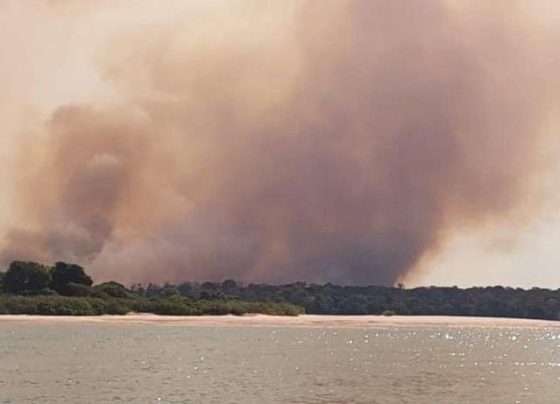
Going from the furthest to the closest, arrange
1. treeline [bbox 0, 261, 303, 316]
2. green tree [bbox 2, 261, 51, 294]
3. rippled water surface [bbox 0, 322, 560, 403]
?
green tree [bbox 2, 261, 51, 294], treeline [bbox 0, 261, 303, 316], rippled water surface [bbox 0, 322, 560, 403]

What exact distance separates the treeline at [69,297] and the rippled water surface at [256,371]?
135ft

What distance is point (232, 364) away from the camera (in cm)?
7262

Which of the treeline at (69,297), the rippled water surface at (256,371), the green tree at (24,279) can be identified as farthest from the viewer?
the green tree at (24,279)

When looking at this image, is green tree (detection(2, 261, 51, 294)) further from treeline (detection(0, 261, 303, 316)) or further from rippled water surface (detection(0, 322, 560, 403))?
rippled water surface (detection(0, 322, 560, 403))

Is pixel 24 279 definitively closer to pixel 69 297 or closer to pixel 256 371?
pixel 69 297

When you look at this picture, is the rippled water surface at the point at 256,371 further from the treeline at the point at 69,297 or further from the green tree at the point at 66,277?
the green tree at the point at 66,277

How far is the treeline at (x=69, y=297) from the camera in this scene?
150 meters

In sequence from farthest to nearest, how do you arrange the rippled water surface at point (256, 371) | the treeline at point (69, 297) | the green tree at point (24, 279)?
the green tree at point (24, 279) < the treeline at point (69, 297) < the rippled water surface at point (256, 371)

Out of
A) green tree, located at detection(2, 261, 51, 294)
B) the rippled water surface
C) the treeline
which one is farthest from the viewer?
green tree, located at detection(2, 261, 51, 294)

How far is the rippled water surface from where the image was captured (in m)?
51.6

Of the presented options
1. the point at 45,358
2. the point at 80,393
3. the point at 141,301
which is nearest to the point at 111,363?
the point at 45,358

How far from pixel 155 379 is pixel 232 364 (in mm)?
14761

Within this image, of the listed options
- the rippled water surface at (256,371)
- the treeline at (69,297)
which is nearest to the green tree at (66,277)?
the treeline at (69,297)

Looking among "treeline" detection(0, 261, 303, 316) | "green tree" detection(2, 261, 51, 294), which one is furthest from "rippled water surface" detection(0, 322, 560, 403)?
"green tree" detection(2, 261, 51, 294)
